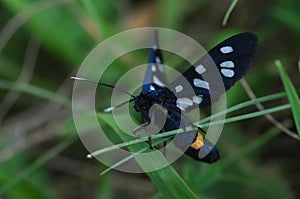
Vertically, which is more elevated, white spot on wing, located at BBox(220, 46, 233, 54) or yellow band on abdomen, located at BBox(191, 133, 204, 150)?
white spot on wing, located at BBox(220, 46, 233, 54)

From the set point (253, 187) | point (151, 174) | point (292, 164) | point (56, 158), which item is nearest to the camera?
point (151, 174)

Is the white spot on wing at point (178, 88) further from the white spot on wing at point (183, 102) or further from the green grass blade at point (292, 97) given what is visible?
the green grass blade at point (292, 97)

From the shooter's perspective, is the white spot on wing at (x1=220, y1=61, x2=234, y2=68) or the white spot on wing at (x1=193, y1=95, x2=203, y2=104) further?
the white spot on wing at (x1=193, y1=95, x2=203, y2=104)

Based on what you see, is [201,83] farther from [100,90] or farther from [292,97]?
[100,90]

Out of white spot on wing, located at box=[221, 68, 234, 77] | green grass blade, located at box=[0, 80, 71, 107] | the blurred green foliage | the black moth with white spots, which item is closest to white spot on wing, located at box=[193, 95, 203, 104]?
the black moth with white spots

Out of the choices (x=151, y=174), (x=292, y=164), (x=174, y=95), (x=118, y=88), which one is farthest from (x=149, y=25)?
(x=151, y=174)

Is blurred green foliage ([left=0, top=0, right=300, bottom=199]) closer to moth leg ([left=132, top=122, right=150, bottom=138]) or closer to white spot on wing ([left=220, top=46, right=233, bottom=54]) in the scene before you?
moth leg ([left=132, top=122, right=150, bottom=138])

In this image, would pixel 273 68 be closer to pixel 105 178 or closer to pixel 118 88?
pixel 118 88

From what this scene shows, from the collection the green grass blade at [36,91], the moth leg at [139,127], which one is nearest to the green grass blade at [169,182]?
the moth leg at [139,127]

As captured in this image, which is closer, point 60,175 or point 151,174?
point 151,174
